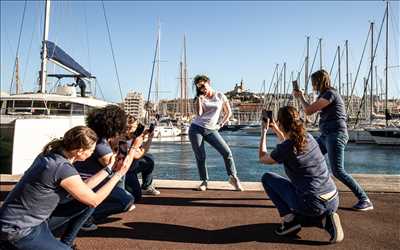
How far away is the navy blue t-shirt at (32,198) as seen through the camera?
97.6 inches

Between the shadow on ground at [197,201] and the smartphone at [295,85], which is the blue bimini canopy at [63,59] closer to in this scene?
the shadow on ground at [197,201]

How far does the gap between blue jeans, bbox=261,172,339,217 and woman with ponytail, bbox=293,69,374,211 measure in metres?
1.13

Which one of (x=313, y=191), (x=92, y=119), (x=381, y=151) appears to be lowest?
(x=381, y=151)

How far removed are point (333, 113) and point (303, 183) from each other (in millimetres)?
1522

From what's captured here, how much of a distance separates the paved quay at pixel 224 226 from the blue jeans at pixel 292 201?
27cm

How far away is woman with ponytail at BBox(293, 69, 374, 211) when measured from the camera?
15.0ft

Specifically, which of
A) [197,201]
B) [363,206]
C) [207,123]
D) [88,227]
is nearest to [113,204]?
[88,227]

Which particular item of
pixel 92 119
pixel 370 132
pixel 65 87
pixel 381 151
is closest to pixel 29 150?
pixel 92 119

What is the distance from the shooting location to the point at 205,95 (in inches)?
226

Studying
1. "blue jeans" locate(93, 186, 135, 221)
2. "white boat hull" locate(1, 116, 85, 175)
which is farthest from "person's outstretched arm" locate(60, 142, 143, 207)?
"white boat hull" locate(1, 116, 85, 175)

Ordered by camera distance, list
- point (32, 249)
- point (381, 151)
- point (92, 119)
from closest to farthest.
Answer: point (32, 249) < point (92, 119) < point (381, 151)

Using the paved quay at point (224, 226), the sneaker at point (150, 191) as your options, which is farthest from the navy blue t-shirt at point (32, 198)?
the sneaker at point (150, 191)

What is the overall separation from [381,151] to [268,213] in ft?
113

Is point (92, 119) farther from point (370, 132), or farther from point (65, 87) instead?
point (370, 132)
